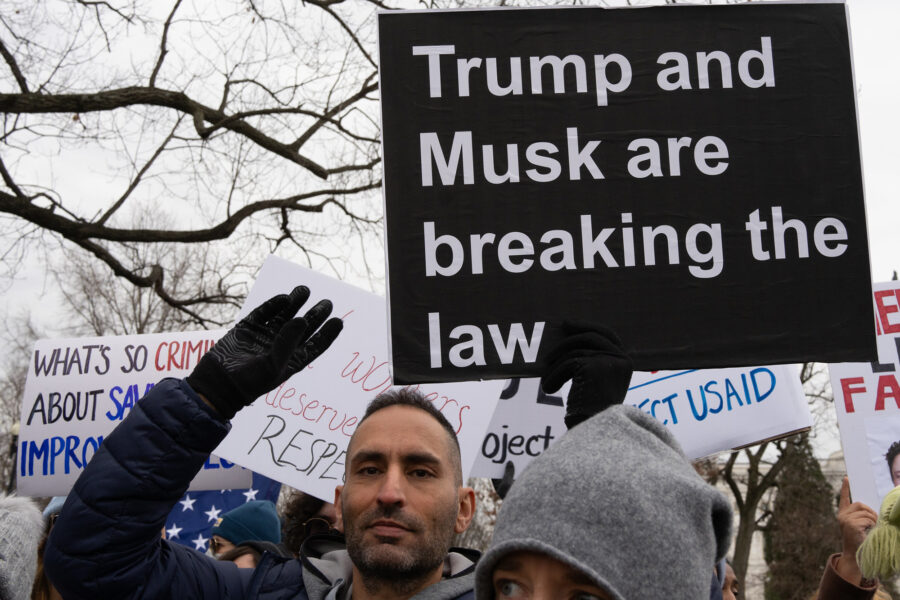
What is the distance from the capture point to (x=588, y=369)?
6.92 ft

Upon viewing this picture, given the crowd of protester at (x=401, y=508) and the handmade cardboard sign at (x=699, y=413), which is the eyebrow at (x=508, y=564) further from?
the handmade cardboard sign at (x=699, y=413)

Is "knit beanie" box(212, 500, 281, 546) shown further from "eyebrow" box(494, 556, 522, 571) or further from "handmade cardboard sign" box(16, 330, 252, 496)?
"eyebrow" box(494, 556, 522, 571)

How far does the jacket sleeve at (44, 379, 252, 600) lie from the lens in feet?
6.49

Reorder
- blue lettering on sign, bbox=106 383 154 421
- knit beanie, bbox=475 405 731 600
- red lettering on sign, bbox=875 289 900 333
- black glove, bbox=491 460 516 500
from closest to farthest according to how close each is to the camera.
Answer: knit beanie, bbox=475 405 731 600
black glove, bbox=491 460 516 500
red lettering on sign, bbox=875 289 900 333
blue lettering on sign, bbox=106 383 154 421

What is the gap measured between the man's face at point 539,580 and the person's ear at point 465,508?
901 mm

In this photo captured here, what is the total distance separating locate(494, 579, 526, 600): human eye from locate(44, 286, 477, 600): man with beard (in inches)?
24.7

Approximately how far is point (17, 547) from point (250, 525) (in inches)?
79.2

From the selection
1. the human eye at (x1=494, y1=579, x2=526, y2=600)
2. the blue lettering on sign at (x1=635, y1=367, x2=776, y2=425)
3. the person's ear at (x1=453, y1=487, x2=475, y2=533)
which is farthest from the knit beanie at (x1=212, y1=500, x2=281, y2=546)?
the human eye at (x1=494, y1=579, x2=526, y2=600)

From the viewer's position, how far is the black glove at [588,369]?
204 cm

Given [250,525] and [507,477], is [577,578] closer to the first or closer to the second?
[507,477]

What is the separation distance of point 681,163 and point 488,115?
533mm

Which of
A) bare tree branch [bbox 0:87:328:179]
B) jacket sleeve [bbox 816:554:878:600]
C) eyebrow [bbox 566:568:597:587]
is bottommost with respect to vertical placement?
jacket sleeve [bbox 816:554:878:600]

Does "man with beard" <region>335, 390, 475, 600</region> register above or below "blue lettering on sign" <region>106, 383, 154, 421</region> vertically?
below

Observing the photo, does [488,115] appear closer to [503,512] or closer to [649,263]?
[649,263]
